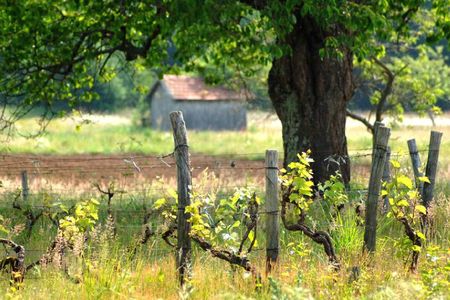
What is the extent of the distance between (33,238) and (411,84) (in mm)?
16938

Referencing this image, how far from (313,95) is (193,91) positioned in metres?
45.8

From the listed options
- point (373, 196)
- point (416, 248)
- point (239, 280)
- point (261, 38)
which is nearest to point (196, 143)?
point (261, 38)

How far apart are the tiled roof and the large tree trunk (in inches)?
1696

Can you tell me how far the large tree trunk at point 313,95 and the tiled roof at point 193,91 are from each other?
141ft

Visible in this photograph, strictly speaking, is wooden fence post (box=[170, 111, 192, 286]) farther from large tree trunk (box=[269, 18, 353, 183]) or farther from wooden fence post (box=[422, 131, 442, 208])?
large tree trunk (box=[269, 18, 353, 183])

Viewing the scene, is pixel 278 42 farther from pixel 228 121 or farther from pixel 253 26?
pixel 228 121

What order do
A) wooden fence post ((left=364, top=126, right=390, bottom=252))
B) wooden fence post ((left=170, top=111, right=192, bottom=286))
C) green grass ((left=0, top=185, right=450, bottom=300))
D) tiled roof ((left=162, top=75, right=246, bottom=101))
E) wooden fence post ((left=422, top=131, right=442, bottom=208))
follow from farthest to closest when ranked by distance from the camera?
tiled roof ((left=162, top=75, right=246, bottom=101))
wooden fence post ((left=422, top=131, right=442, bottom=208))
wooden fence post ((left=364, top=126, right=390, bottom=252))
wooden fence post ((left=170, top=111, right=192, bottom=286))
green grass ((left=0, top=185, right=450, bottom=300))

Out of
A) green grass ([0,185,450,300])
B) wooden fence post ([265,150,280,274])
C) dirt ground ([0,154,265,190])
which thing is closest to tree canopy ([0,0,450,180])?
dirt ground ([0,154,265,190])

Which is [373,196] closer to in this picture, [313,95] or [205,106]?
[313,95]

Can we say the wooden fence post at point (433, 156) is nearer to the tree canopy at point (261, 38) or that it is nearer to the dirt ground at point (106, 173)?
the tree canopy at point (261, 38)

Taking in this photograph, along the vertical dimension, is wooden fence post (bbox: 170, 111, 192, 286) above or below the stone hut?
above

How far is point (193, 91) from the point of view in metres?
62.6

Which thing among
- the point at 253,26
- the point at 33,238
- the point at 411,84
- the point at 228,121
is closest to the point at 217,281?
the point at 33,238

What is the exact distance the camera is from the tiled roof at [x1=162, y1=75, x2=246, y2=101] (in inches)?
2414
